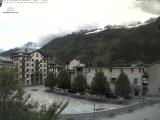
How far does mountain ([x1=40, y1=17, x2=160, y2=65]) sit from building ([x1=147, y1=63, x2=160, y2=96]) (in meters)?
60.1

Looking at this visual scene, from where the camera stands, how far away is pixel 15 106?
10516 millimetres

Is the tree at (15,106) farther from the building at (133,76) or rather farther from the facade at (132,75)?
the facade at (132,75)

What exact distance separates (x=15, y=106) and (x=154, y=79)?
44.4m

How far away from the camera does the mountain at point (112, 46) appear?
131625mm

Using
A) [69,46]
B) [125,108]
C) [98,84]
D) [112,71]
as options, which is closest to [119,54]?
[69,46]

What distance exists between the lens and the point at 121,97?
44.8 metres

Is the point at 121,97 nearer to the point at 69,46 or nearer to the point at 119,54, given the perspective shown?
the point at 119,54

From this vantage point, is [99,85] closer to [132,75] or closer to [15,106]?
[132,75]

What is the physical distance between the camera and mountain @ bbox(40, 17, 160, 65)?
5182 inches

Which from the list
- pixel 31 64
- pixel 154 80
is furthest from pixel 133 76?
pixel 31 64

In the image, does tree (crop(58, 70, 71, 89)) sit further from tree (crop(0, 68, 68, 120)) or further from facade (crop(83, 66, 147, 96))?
tree (crop(0, 68, 68, 120))

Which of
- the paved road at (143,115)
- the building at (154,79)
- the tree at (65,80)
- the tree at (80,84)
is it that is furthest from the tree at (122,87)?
the tree at (65,80)

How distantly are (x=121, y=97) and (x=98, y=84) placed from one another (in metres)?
3.80

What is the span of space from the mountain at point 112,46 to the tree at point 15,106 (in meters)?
102
